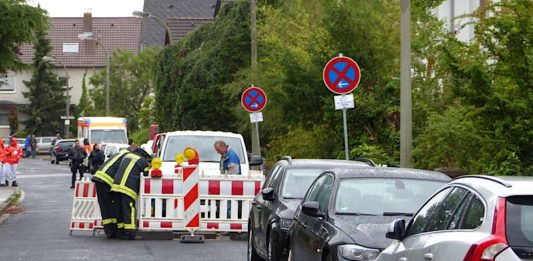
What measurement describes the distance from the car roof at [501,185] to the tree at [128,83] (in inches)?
2801

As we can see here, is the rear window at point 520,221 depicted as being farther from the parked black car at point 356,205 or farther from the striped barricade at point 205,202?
the striped barricade at point 205,202

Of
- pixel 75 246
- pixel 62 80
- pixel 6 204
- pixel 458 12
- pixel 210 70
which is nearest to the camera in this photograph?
pixel 75 246

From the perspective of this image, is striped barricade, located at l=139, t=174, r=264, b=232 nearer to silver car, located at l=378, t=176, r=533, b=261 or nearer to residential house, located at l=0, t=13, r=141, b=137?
silver car, located at l=378, t=176, r=533, b=261

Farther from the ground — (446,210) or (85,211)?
(446,210)

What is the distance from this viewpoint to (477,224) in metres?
6.55

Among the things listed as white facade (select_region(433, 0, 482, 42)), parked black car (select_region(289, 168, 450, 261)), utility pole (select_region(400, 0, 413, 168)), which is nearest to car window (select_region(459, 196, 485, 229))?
parked black car (select_region(289, 168, 450, 261))

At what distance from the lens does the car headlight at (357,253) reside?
9.71 meters

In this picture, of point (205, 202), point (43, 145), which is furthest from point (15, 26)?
point (43, 145)

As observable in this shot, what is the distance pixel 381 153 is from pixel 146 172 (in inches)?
285

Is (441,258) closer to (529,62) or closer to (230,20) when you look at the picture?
(529,62)

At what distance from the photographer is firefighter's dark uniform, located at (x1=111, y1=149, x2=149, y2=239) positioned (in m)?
18.3

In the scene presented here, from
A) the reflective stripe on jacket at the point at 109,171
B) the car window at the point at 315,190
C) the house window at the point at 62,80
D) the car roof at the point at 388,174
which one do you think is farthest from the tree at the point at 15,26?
the house window at the point at 62,80

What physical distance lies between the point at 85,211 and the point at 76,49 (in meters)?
81.8

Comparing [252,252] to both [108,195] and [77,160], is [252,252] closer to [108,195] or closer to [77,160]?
[108,195]
